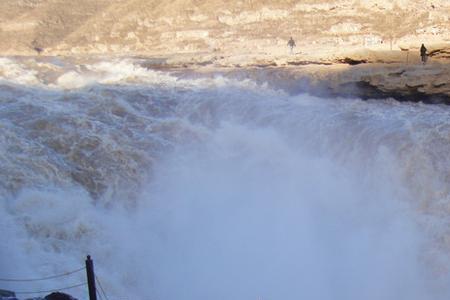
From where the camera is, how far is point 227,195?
14031 millimetres

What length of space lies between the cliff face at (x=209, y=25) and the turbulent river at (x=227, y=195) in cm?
1076

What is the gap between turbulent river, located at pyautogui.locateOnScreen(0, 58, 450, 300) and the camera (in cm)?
1149

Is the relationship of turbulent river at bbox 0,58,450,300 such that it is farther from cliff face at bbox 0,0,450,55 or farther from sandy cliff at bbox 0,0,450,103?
cliff face at bbox 0,0,450,55

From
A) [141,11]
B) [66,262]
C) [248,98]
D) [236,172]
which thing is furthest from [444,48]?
[141,11]

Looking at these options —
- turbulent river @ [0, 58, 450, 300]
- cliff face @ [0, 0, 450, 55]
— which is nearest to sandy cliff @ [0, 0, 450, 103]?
cliff face @ [0, 0, 450, 55]

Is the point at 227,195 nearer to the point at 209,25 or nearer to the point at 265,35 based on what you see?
the point at 265,35

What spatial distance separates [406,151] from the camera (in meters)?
13.5

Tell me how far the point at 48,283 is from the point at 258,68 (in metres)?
13.5

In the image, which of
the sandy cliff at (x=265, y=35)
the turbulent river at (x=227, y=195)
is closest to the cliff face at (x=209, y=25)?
the sandy cliff at (x=265, y=35)

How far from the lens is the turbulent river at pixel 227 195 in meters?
11.5

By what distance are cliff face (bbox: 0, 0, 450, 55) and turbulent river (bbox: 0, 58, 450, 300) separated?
35.3ft

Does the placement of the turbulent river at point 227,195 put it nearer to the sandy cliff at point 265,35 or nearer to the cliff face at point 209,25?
the sandy cliff at point 265,35

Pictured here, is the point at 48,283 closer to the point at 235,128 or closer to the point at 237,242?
the point at 237,242

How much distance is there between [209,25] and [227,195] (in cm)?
2469
